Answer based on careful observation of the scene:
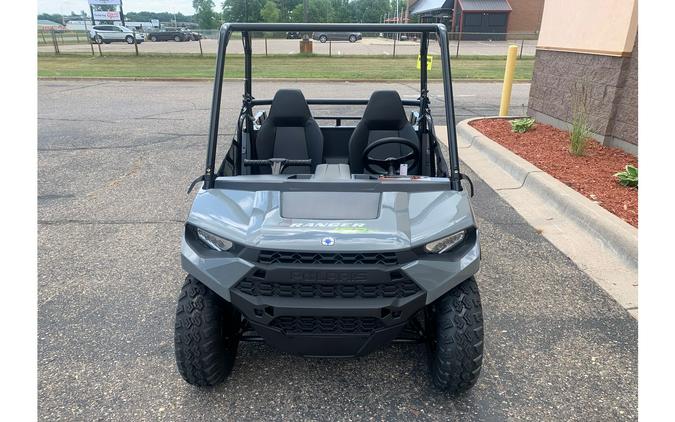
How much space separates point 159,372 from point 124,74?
1553 centimetres

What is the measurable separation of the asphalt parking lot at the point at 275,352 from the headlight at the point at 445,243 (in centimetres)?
78

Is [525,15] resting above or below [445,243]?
above

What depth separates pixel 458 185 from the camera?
7.90ft

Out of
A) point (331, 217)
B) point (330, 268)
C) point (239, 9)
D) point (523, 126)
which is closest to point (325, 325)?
point (330, 268)

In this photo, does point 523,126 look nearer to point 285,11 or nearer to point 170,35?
point 170,35

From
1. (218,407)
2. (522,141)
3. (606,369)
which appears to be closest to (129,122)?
(522,141)

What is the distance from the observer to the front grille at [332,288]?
1979mm

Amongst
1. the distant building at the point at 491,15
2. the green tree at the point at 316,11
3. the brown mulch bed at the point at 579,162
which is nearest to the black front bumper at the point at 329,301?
the brown mulch bed at the point at 579,162

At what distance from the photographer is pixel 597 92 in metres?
6.09

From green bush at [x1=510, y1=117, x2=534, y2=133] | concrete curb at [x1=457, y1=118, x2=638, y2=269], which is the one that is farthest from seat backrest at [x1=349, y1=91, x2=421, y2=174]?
green bush at [x1=510, y1=117, x2=534, y2=133]

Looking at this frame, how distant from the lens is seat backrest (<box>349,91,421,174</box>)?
340 cm

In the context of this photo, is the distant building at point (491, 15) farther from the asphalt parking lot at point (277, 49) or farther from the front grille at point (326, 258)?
the front grille at point (326, 258)

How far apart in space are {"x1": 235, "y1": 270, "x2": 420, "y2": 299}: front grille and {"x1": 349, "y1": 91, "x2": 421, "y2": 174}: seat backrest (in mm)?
1507

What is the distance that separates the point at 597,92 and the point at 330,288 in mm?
5708
